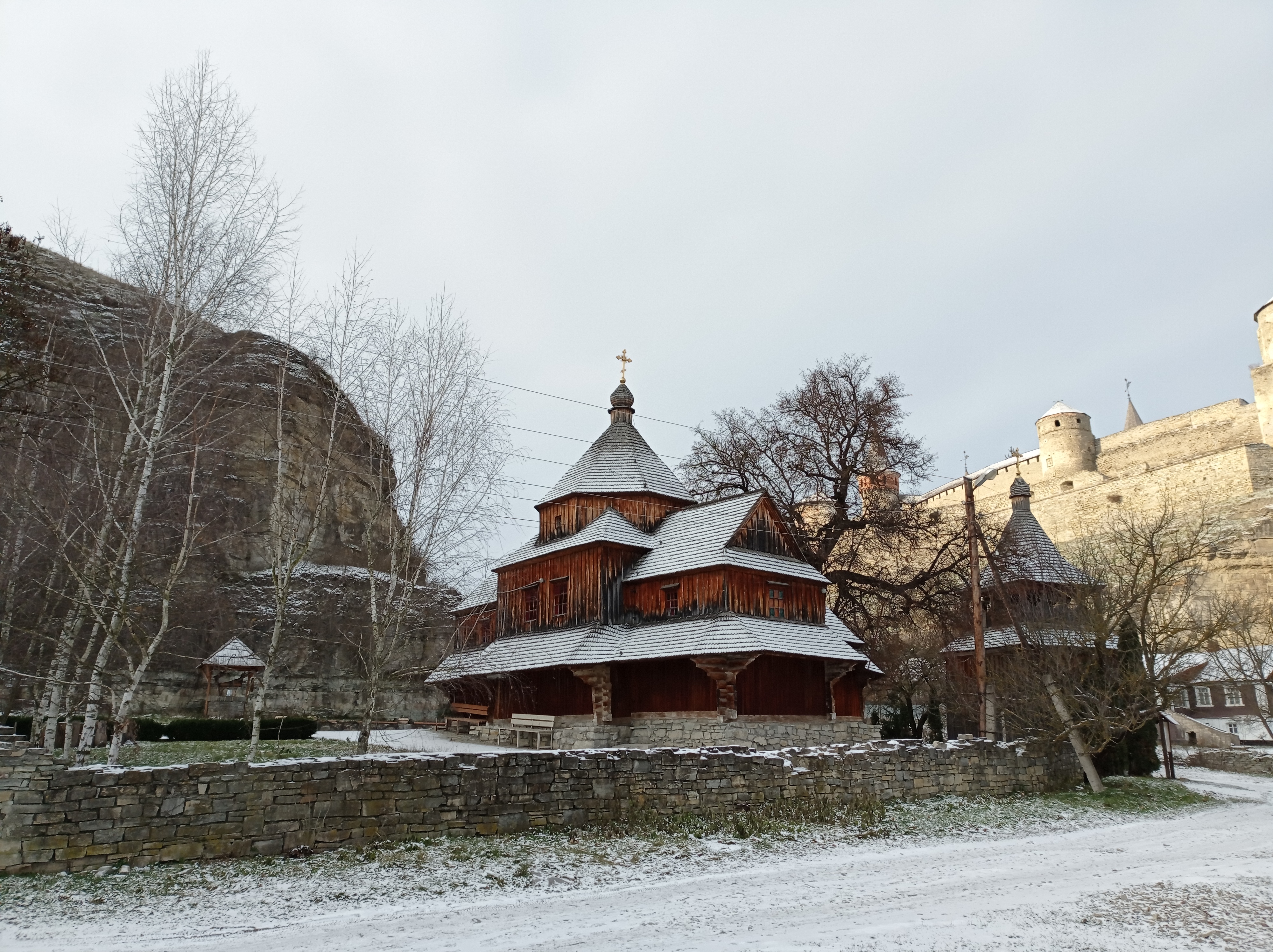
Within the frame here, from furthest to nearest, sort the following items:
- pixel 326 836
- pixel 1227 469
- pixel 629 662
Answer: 1. pixel 1227 469
2. pixel 629 662
3. pixel 326 836

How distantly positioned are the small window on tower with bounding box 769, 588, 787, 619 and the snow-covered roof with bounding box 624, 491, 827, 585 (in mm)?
626

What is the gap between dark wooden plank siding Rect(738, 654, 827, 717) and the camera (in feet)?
73.3

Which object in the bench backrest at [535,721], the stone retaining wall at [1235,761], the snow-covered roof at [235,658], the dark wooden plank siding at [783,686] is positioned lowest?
the stone retaining wall at [1235,761]

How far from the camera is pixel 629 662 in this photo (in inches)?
914

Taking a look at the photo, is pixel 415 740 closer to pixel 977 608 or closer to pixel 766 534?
pixel 766 534

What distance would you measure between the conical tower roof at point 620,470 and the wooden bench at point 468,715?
7.60m

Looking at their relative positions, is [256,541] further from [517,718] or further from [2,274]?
[2,274]

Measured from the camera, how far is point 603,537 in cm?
2470

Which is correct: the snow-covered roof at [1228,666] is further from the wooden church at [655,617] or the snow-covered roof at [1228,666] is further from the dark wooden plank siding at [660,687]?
the dark wooden plank siding at [660,687]

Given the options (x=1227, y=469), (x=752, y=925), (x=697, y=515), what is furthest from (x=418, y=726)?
(x=1227, y=469)

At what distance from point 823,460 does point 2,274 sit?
26.6 metres

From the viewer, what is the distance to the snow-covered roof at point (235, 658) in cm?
2656

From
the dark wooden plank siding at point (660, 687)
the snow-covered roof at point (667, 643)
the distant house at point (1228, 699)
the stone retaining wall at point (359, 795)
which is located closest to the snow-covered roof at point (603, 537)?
the snow-covered roof at point (667, 643)

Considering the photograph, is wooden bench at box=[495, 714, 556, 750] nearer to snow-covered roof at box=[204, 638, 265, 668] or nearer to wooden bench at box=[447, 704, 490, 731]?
wooden bench at box=[447, 704, 490, 731]
